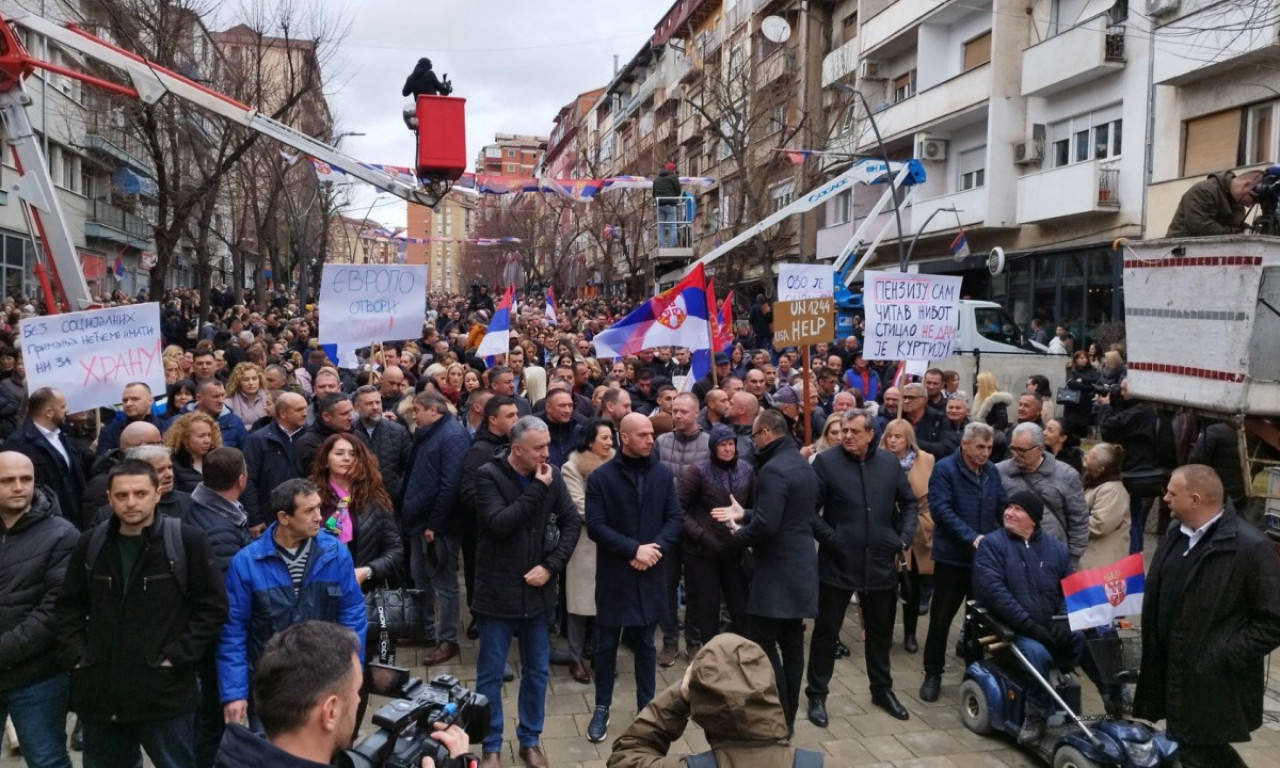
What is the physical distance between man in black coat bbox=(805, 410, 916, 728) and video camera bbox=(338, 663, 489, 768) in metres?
3.33

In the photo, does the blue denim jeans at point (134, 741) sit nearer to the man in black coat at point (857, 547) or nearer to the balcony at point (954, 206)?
the man in black coat at point (857, 547)

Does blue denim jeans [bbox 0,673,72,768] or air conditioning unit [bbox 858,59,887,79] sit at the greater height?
air conditioning unit [bbox 858,59,887,79]

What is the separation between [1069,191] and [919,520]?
57.0 feet

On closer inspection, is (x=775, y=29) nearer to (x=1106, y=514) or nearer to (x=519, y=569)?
(x=1106, y=514)

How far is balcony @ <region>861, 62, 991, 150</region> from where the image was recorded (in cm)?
2456

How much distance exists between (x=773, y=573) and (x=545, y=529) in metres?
1.34

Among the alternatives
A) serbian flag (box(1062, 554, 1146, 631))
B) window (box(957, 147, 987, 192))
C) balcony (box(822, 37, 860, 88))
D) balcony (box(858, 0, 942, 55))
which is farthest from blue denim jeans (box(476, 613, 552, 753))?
balcony (box(822, 37, 860, 88))

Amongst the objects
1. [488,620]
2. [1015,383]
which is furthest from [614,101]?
[488,620]

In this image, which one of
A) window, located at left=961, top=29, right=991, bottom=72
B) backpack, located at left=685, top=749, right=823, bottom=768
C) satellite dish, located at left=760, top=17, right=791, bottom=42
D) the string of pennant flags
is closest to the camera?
backpack, located at left=685, top=749, right=823, bottom=768

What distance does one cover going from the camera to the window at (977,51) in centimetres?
2489

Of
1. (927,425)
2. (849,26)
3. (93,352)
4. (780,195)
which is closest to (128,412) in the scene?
(93,352)

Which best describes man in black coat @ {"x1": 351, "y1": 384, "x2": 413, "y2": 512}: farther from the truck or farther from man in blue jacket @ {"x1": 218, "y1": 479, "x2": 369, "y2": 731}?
the truck

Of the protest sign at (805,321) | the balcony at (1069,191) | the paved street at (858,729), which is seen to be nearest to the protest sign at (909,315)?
the protest sign at (805,321)

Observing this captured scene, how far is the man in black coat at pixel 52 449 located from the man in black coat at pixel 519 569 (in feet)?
8.60
